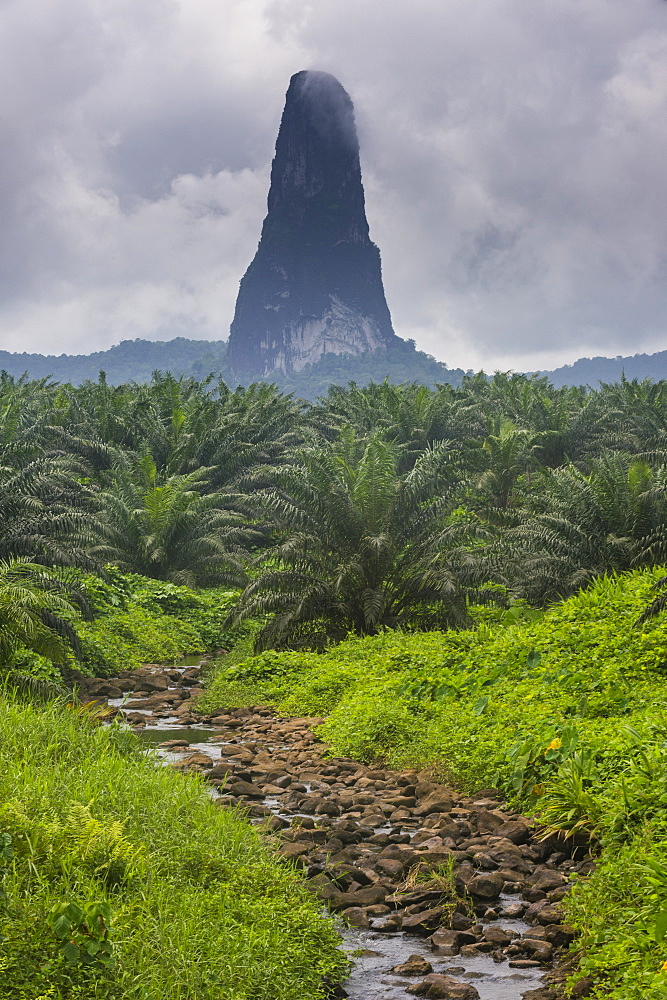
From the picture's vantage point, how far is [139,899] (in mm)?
3668

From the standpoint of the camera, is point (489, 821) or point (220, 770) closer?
point (489, 821)

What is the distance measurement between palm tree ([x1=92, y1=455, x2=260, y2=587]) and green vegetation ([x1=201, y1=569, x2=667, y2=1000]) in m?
5.77

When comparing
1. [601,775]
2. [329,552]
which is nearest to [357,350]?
[329,552]

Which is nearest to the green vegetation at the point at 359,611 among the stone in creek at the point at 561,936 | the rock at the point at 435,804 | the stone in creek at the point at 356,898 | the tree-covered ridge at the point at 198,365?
the stone in creek at the point at 561,936

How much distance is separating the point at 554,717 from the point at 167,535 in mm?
12336

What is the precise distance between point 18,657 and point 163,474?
12163 millimetres

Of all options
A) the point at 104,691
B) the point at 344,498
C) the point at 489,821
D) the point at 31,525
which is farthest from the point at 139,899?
the point at 31,525

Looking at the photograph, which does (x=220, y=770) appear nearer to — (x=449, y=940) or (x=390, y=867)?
(x=390, y=867)

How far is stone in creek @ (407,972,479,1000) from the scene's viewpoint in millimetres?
3598

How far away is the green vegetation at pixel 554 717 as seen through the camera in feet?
12.5

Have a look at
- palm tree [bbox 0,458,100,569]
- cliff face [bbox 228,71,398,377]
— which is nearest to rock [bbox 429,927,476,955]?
palm tree [bbox 0,458,100,569]

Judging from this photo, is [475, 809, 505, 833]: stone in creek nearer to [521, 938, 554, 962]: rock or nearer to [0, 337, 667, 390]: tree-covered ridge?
[521, 938, 554, 962]: rock

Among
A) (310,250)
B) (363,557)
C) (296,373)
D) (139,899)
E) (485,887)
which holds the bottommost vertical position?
(485,887)

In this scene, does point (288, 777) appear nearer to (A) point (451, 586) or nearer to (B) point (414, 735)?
(B) point (414, 735)
